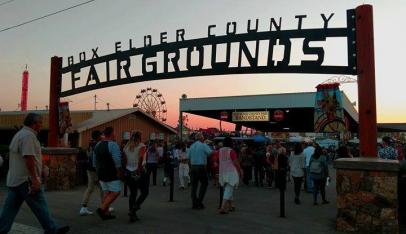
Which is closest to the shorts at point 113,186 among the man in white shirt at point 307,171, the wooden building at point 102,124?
the man in white shirt at point 307,171

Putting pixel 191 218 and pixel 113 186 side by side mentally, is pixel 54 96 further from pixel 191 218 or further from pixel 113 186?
pixel 191 218

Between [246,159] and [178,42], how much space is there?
7.20m

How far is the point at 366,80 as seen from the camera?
8984 mm

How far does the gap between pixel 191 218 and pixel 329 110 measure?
411 cm

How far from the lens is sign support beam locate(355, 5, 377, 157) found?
887 centimetres

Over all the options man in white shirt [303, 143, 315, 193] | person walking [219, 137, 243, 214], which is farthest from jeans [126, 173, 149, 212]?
man in white shirt [303, 143, 315, 193]

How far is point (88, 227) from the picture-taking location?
8117mm

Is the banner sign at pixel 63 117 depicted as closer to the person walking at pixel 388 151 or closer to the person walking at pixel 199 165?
the person walking at pixel 199 165

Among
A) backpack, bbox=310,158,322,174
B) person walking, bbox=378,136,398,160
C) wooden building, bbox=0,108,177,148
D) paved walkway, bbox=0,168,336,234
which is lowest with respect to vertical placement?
paved walkway, bbox=0,168,336,234

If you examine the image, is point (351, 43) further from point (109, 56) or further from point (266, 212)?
point (109, 56)

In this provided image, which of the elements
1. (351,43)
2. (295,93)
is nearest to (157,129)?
(295,93)

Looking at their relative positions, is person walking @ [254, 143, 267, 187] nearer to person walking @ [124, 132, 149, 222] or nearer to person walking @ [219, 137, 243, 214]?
person walking @ [219, 137, 243, 214]

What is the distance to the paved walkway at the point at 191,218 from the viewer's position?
8.12 m

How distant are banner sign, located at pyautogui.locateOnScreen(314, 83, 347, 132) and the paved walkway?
207 cm
